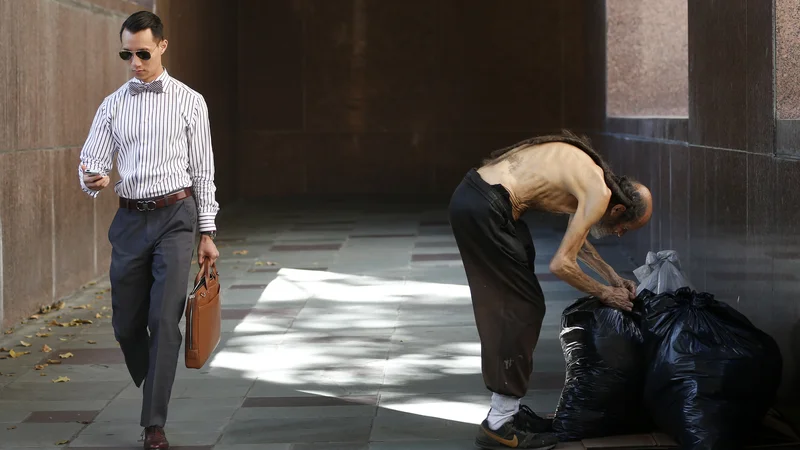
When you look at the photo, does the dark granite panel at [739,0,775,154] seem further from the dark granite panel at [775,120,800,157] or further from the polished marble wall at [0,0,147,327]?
the polished marble wall at [0,0,147,327]

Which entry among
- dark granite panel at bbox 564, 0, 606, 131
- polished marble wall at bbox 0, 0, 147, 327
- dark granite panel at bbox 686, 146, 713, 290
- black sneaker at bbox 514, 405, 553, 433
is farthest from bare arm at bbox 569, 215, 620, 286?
dark granite panel at bbox 564, 0, 606, 131

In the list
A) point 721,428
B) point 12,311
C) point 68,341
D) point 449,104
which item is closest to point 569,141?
point 721,428

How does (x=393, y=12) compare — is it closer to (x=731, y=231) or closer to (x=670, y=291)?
(x=731, y=231)

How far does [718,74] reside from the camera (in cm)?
740

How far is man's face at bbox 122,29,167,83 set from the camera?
5191mm

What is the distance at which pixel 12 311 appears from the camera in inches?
325

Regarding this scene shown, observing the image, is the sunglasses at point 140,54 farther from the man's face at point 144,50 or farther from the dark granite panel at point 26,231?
the dark granite panel at point 26,231

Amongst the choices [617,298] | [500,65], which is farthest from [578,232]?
[500,65]

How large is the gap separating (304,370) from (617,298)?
2.23 meters

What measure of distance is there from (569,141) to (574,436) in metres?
1.29

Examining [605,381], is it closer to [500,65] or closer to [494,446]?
[494,446]

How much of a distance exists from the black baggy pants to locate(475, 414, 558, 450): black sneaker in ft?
0.50

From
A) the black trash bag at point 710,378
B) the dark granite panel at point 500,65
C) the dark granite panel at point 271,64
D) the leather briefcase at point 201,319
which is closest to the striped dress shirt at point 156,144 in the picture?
the leather briefcase at point 201,319

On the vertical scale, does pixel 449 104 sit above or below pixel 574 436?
above
